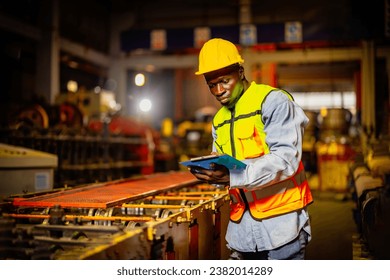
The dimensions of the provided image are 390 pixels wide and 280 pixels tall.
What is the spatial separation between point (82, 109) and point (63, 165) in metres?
3.19

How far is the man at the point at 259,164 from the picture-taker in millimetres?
2059

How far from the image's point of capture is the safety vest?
2160 mm

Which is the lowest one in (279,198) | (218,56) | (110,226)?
(110,226)

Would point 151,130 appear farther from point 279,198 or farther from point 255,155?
point 279,198

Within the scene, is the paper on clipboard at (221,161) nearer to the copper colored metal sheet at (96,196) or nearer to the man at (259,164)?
the man at (259,164)

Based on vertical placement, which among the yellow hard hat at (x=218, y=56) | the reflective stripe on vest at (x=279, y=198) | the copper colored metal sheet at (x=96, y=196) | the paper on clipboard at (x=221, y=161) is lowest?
the copper colored metal sheet at (x=96, y=196)

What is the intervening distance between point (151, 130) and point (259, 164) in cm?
918

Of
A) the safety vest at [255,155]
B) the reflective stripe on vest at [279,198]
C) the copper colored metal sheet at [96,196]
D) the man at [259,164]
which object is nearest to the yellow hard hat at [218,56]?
the man at [259,164]

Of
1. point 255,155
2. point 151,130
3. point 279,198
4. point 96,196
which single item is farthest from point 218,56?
point 151,130

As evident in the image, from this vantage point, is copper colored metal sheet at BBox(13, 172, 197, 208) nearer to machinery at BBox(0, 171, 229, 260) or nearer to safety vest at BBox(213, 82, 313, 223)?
machinery at BBox(0, 171, 229, 260)

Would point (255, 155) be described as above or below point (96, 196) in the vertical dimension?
above

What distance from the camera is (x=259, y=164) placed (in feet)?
6.68

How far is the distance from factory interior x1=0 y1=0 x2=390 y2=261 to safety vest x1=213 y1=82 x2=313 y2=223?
450 millimetres
